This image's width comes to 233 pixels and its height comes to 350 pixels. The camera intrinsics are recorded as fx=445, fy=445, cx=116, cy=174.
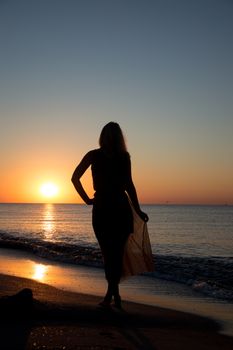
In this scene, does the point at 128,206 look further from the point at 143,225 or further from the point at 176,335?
the point at 176,335

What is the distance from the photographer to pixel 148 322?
4.73 meters

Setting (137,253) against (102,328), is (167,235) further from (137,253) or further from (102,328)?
(102,328)

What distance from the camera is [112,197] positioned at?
5289 mm

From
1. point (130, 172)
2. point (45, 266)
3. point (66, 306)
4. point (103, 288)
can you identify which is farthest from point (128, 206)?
point (45, 266)

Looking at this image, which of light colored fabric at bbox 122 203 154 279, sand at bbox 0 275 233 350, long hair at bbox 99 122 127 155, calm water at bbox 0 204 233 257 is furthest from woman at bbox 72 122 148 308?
calm water at bbox 0 204 233 257

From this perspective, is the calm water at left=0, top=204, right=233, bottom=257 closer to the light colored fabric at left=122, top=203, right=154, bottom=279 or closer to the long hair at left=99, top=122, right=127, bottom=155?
the light colored fabric at left=122, top=203, right=154, bottom=279

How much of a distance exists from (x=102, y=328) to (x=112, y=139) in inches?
85.2

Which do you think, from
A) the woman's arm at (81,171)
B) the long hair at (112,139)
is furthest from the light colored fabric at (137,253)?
the long hair at (112,139)

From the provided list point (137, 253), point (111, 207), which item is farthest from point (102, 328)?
point (137, 253)

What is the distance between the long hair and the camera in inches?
207

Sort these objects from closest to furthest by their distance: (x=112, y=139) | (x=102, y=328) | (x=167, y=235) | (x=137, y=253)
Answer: (x=102, y=328)
(x=112, y=139)
(x=137, y=253)
(x=167, y=235)

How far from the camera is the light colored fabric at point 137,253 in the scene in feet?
18.2

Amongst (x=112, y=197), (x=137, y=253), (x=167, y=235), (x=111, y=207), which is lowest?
(x=167, y=235)

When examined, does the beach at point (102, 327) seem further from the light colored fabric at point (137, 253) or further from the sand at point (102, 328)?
the light colored fabric at point (137, 253)
